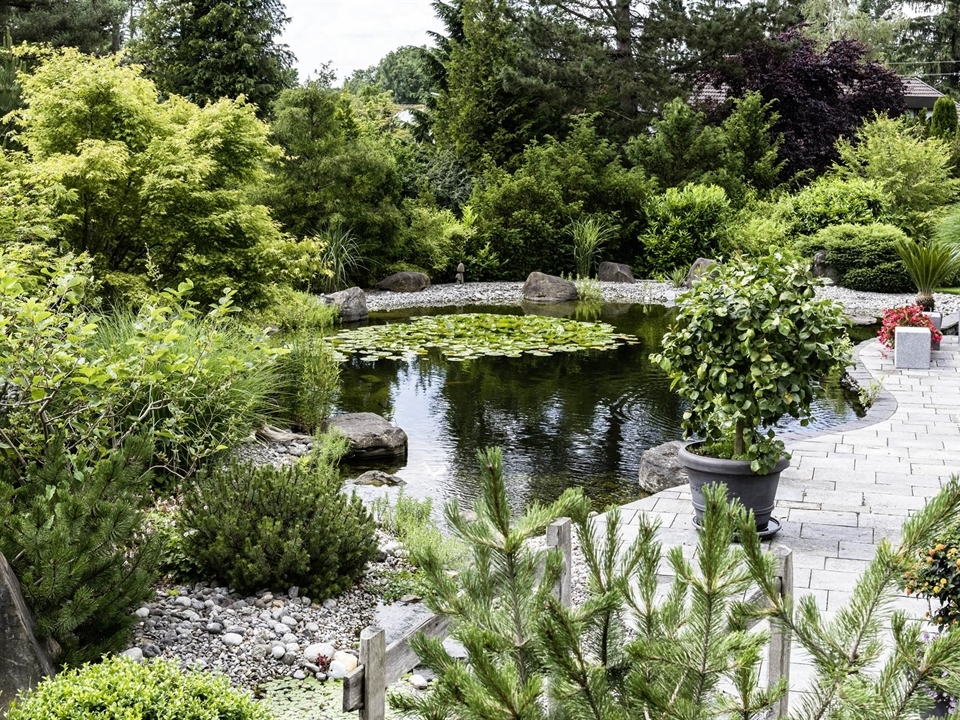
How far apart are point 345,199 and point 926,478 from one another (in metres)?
13.8

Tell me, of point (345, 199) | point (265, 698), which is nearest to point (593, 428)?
point (265, 698)

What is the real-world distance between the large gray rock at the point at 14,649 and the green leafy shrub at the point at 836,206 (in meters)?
18.4

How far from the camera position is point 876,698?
1.57m

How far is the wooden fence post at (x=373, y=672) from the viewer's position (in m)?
2.31

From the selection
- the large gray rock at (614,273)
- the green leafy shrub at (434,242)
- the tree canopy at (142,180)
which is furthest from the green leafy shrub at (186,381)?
the large gray rock at (614,273)

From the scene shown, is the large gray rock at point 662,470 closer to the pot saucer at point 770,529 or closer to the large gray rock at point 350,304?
the pot saucer at point 770,529

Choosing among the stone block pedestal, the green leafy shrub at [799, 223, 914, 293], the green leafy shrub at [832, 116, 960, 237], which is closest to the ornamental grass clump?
the stone block pedestal

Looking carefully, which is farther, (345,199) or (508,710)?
(345,199)

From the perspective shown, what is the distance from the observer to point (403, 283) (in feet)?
61.4

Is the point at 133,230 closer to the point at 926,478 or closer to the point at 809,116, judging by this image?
the point at 926,478

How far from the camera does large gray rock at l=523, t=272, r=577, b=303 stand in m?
18.2

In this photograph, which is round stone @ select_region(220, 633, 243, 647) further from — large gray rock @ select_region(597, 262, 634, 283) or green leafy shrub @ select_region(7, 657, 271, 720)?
large gray rock @ select_region(597, 262, 634, 283)

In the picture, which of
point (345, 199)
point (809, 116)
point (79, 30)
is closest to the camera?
point (345, 199)

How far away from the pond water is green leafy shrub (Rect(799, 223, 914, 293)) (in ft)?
21.4
